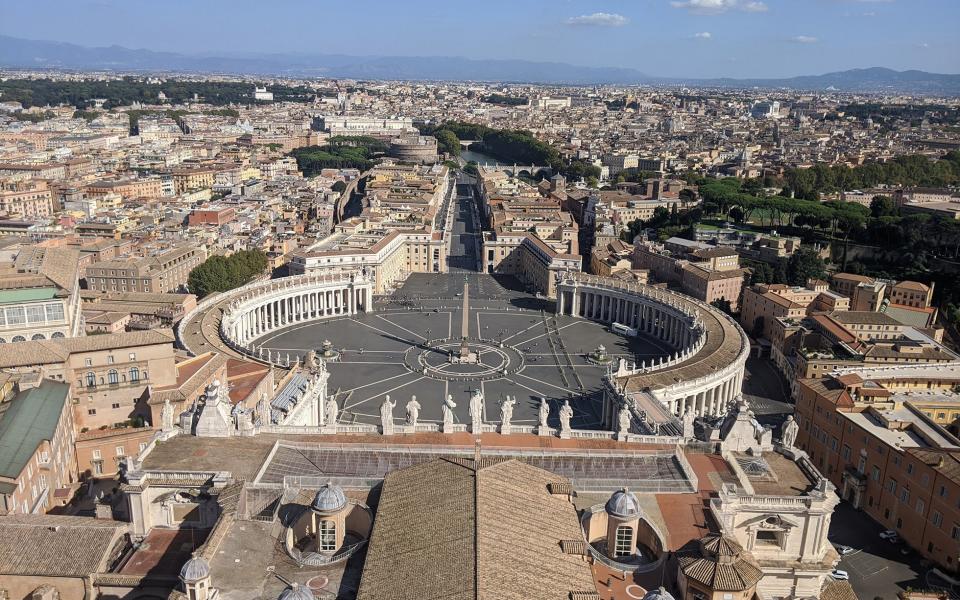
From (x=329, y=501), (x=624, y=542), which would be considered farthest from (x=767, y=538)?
(x=329, y=501)

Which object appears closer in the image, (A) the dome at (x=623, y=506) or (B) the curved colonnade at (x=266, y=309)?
(A) the dome at (x=623, y=506)

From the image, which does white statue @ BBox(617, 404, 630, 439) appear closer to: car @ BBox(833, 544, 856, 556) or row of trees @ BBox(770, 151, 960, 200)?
car @ BBox(833, 544, 856, 556)

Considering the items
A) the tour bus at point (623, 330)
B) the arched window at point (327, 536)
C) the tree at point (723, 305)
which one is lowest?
the tour bus at point (623, 330)

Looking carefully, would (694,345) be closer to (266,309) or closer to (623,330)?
(623,330)

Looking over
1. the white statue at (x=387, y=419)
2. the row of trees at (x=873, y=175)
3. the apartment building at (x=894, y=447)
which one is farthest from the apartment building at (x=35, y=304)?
the row of trees at (x=873, y=175)

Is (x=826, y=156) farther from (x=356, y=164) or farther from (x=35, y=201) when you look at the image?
(x=35, y=201)

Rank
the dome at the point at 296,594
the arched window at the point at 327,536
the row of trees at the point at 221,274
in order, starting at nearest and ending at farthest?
the dome at the point at 296,594 < the arched window at the point at 327,536 < the row of trees at the point at 221,274

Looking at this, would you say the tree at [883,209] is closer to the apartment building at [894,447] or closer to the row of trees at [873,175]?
the row of trees at [873,175]
